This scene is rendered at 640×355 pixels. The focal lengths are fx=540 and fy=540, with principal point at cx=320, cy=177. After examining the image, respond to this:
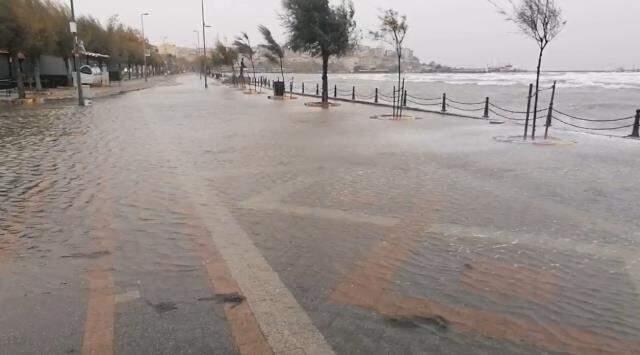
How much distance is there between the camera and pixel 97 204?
22.4 feet

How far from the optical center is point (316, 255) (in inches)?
197

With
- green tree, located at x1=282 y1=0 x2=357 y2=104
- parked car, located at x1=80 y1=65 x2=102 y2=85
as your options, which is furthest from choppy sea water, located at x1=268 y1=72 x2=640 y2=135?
parked car, located at x1=80 y1=65 x2=102 y2=85

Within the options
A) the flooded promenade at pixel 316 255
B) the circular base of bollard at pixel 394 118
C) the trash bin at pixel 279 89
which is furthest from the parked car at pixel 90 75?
the flooded promenade at pixel 316 255

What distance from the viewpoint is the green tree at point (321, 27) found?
27734 millimetres

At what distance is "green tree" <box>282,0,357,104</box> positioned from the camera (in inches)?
1092

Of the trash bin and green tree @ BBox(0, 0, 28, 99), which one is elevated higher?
green tree @ BBox(0, 0, 28, 99)

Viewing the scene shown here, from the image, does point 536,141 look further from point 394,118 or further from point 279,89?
point 279,89

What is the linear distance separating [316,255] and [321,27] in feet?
80.0

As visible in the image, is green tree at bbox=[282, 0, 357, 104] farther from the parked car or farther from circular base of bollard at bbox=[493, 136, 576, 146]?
the parked car

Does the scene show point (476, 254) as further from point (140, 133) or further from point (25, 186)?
point (140, 133)

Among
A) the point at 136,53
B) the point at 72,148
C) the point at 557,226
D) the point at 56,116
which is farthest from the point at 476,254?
the point at 136,53

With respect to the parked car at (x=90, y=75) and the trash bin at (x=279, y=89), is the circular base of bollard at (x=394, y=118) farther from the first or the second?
the parked car at (x=90, y=75)

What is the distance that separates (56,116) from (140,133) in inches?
278

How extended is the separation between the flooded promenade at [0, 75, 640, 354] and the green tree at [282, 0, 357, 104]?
1859cm
